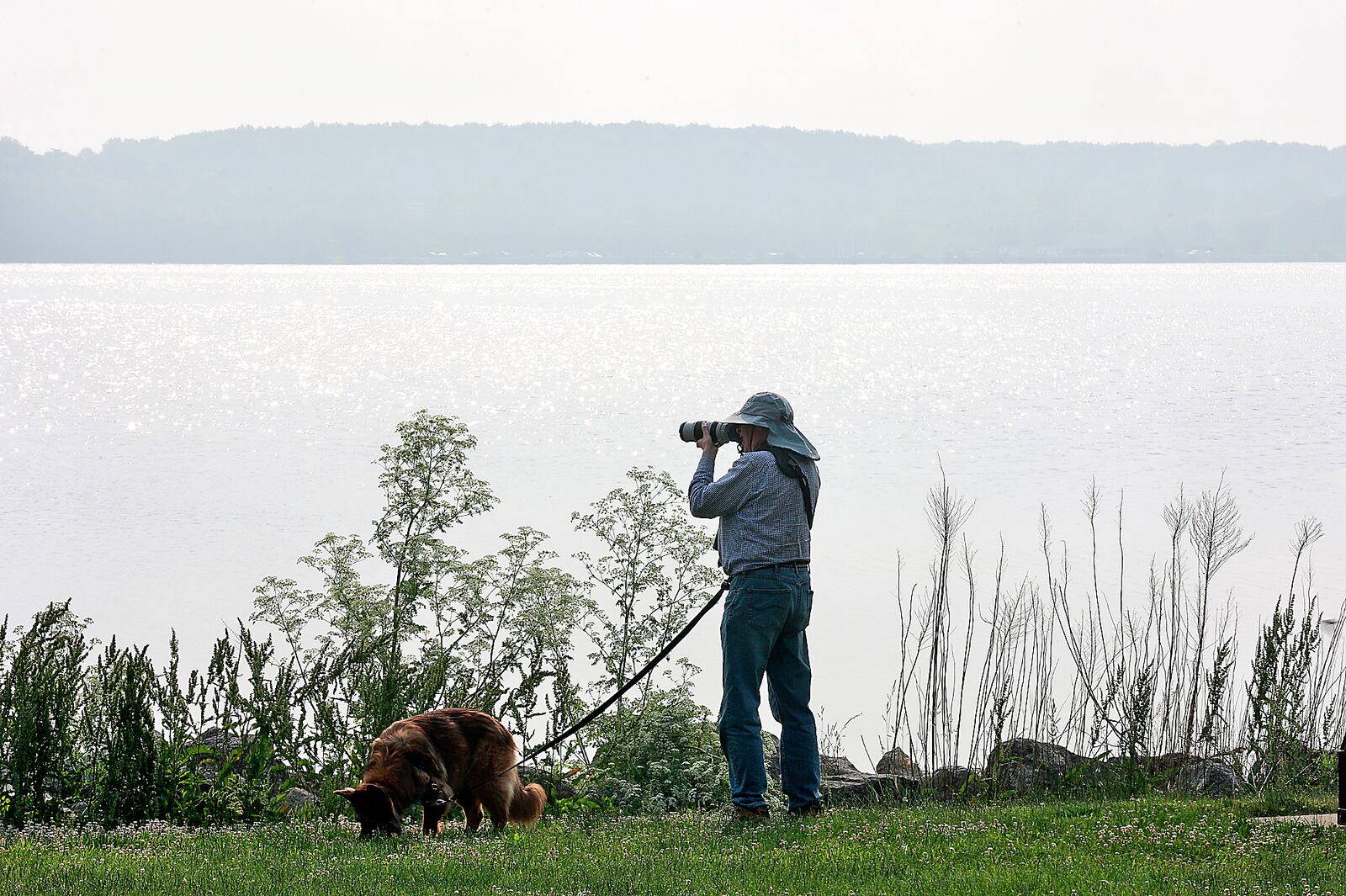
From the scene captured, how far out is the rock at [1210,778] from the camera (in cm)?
877

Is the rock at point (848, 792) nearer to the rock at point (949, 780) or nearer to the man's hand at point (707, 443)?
the rock at point (949, 780)

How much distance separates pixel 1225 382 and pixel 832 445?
27890 millimetres

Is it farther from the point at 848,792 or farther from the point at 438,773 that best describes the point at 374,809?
the point at 848,792

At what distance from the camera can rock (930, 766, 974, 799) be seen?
959cm

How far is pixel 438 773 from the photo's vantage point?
23.6 ft

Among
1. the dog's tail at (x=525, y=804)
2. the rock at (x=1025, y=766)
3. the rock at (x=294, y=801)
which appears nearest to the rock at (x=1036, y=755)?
the rock at (x=1025, y=766)

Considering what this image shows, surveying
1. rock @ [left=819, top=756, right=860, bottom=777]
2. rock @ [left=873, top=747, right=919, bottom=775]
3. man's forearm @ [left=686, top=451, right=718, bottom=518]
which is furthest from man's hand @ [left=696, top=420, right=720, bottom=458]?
rock @ [left=873, top=747, right=919, bottom=775]

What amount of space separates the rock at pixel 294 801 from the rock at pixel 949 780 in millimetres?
4290

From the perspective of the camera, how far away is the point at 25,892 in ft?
18.9

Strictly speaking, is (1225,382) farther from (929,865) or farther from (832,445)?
(929,865)

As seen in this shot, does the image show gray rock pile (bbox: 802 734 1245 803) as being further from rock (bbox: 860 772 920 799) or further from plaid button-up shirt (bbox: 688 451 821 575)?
plaid button-up shirt (bbox: 688 451 821 575)

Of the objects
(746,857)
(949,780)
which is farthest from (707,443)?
(949,780)

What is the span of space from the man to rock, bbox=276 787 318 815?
2.72 metres

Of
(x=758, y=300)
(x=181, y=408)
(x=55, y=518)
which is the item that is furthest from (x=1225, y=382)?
(x=758, y=300)
